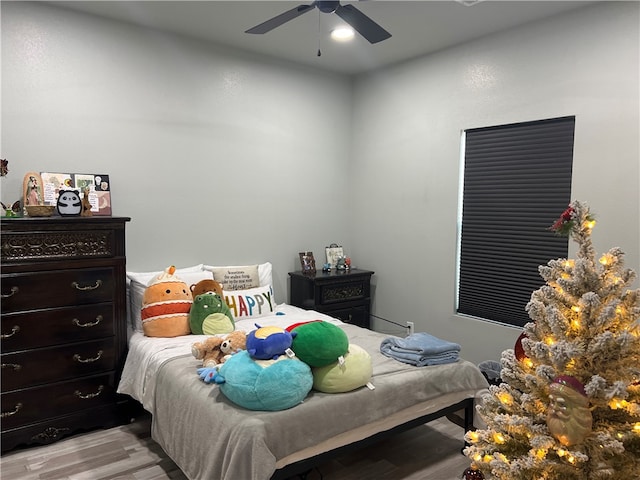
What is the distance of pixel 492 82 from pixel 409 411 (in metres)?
2.60

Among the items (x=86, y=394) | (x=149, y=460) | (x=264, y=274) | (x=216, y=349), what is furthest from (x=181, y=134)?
(x=149, y=460)

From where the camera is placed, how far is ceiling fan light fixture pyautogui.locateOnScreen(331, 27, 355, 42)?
360 centimetres

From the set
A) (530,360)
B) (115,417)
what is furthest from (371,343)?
(115,417)

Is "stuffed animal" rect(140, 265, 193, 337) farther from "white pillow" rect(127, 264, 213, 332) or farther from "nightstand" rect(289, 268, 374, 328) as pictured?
"nightstand" rect(289, 268, 374, 328)

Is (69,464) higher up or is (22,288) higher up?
(22,288)

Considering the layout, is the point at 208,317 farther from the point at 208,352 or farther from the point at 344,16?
the point at 344,16

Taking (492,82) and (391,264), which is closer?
(492,82)

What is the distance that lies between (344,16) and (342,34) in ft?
4.37

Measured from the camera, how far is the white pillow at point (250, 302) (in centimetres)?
370

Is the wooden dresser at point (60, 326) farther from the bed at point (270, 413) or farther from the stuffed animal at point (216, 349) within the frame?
the stuffed animal at point (216, 349)

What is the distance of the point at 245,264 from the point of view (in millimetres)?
4281

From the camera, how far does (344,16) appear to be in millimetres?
2451

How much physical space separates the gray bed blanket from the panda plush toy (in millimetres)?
1257

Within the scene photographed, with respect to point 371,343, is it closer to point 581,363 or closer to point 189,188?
point 581,363
